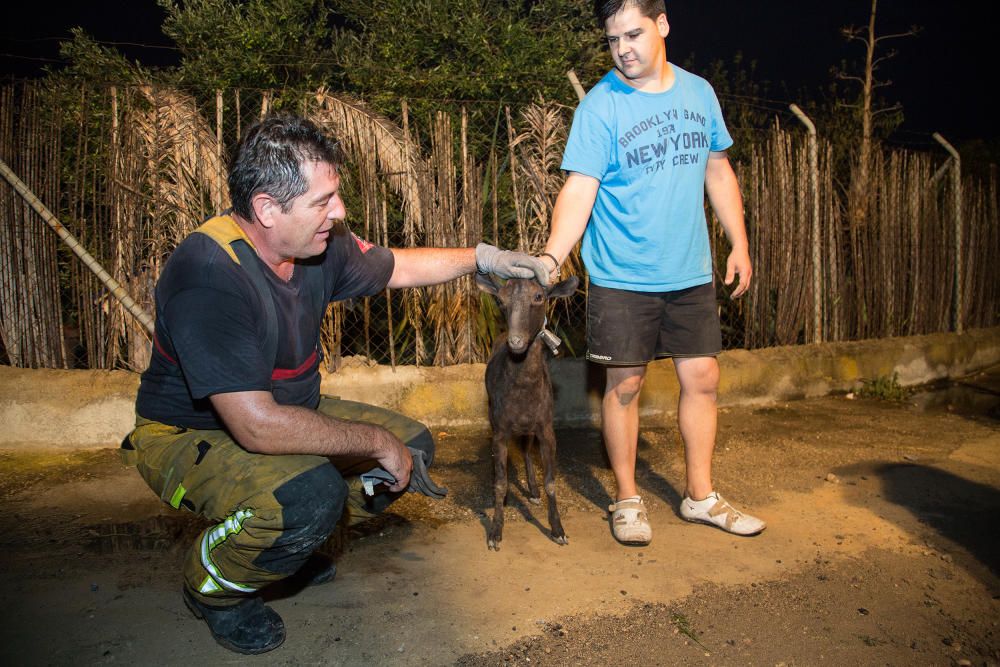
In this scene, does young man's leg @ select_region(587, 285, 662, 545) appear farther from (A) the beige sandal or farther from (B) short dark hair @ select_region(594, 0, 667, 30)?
(B) short dark hair @ select_region(594, 0, 667, 30)

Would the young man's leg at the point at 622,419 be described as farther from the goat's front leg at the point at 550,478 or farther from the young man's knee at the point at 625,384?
the goat's front leg at the point at 550,478

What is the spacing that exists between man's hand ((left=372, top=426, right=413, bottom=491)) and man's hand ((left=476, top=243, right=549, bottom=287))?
1043 millimetres

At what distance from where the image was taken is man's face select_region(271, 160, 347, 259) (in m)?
2.83

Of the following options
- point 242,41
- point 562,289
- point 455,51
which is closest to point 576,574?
point 562,289

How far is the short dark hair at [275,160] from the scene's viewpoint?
279 centimetres

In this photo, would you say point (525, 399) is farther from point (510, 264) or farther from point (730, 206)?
point (730, 206)

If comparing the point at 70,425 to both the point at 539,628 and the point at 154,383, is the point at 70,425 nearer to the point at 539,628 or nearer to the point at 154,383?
the point at 154,383

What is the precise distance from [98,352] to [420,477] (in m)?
3.84

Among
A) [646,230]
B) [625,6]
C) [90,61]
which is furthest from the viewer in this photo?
[90,61]

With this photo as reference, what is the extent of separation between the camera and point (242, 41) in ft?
26.8

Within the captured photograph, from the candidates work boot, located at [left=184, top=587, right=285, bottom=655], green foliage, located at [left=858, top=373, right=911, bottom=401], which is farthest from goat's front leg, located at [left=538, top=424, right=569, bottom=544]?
green foliage, located at [left=858, top=373, right=911, bottom=401]

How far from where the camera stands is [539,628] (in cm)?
312

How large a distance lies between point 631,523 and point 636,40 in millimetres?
2390

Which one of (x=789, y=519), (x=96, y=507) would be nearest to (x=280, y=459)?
(x=96, y=507)
